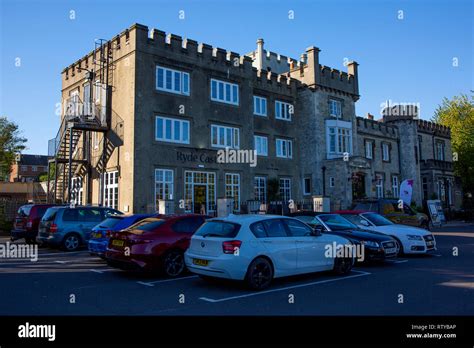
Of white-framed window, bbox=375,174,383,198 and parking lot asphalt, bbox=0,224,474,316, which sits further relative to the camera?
white-framed window, bbox=375,174,383,198

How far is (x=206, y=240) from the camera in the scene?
30.6 feet

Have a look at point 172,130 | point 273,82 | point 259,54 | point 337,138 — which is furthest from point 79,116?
point 259,54

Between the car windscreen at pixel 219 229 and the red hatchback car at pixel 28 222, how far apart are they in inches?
435

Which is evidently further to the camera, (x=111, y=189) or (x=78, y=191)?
(x=78, y=191)

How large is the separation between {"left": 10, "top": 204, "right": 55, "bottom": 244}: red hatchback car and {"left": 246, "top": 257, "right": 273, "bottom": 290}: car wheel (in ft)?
40.7

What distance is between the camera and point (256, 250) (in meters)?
9.02

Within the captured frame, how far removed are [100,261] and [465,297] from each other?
34.5ft

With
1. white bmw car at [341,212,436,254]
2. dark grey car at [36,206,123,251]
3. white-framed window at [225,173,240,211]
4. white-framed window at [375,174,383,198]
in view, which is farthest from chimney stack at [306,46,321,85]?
dark grey car at [36,206,123,251]

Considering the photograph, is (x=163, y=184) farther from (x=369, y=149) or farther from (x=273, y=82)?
(x=369, y=149)

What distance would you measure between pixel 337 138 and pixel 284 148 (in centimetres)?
496

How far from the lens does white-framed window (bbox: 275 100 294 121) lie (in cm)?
3349

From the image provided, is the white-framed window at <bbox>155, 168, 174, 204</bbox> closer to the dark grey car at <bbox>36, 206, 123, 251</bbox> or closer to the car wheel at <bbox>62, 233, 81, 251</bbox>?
the dark grey car at <bbox>36, 206, 123, 251</bbox>
